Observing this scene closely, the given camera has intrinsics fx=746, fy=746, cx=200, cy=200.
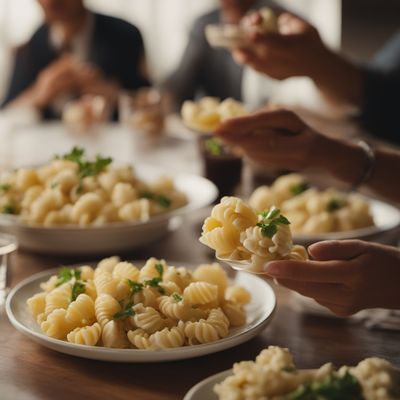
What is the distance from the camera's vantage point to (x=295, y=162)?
201cm

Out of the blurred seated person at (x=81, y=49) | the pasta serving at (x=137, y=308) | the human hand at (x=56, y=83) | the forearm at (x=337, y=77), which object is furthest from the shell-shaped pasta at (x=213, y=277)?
the blurred seated person at (x=81, y=49)

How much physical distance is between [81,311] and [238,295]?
0.32 m

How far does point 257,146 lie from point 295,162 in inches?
5.7

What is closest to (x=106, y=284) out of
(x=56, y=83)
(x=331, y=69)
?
(x=331, y=69)

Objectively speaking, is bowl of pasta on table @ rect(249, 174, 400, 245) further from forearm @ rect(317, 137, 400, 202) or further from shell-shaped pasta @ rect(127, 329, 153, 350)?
shell-shaped pasta @ rect(127, 329, 153, 350)

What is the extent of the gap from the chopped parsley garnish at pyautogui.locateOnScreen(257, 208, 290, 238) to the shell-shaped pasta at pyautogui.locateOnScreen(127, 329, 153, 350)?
27 cm

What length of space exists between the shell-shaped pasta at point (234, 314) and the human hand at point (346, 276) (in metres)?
0.20

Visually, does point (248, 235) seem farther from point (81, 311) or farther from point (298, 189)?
point (298, 189)

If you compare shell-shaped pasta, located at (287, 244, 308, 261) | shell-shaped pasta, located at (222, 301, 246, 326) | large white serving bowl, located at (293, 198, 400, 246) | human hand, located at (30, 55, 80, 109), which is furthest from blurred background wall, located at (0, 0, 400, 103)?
shell-shaped pasta, located at (287, 244, 308, 261)

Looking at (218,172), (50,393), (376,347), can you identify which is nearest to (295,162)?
(218,172)

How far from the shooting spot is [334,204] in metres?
2.02

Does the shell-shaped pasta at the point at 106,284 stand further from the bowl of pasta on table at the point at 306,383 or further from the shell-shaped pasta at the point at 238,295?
the bowl of pasta on table at the point at 306,383

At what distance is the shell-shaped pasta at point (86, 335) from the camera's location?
1.25 meters

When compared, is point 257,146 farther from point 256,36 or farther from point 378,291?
point 378,291
